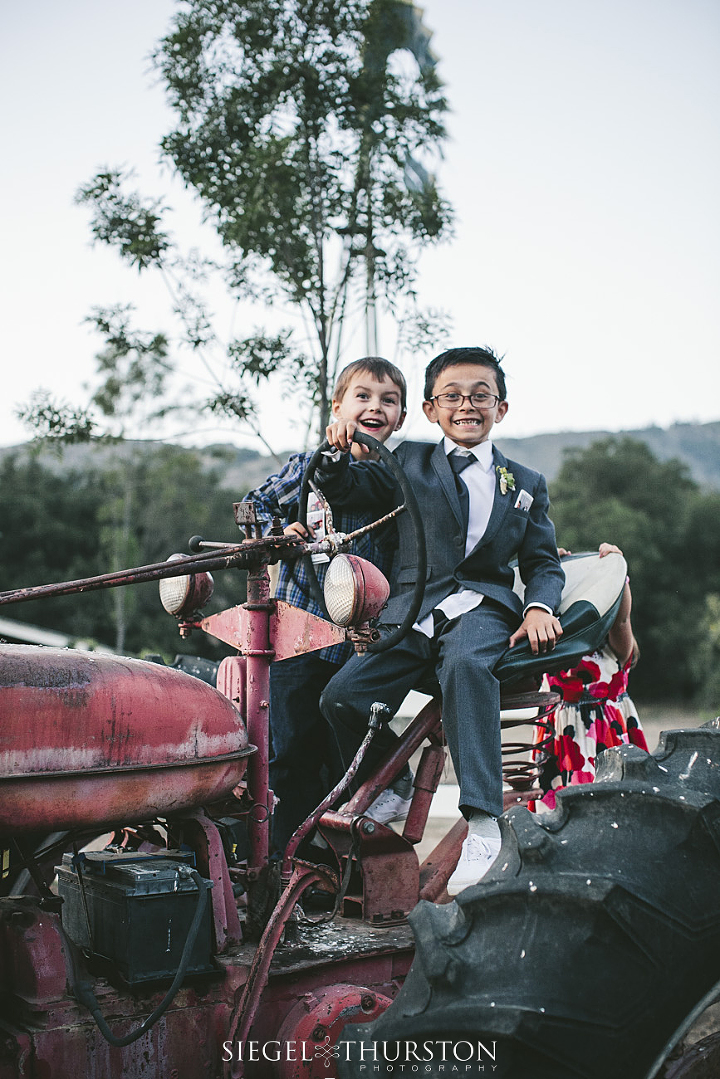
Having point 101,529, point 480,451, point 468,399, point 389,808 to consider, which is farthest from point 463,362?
point 101,529

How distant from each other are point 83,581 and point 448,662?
0.86 metres

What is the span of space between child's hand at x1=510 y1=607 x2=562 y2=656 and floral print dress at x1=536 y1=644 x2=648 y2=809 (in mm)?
1181

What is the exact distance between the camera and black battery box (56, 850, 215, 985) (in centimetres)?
158

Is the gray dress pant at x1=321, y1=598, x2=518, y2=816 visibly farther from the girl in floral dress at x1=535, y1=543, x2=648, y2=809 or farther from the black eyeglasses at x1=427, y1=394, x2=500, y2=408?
the girl in floral dress at x1=535, y1=543, x2=648, y2=809

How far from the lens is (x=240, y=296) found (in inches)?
203

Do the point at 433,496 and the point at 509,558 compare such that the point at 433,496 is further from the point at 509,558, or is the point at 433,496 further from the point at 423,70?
the point at 423,70

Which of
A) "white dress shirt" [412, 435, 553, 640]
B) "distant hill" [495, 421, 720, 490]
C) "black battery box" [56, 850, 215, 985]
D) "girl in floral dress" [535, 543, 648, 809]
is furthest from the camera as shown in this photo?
"distant hill" [495, 421, 720, 490]

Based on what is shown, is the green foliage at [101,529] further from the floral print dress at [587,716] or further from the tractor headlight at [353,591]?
the tractor headlight at [353,591]

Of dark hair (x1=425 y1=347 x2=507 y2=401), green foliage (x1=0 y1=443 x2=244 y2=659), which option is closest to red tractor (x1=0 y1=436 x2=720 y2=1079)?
dark hair (x1=425 y1=347 x2=507 y2=401)

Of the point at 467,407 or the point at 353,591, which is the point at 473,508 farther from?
the point at 353,591

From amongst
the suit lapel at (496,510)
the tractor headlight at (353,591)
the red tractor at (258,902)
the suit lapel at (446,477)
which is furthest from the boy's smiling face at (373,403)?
the tractor headlight at (353,591)

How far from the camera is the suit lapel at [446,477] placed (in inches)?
96.1

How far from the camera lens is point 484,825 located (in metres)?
2.01

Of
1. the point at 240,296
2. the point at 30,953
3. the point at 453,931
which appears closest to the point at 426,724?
the point at 453,931
